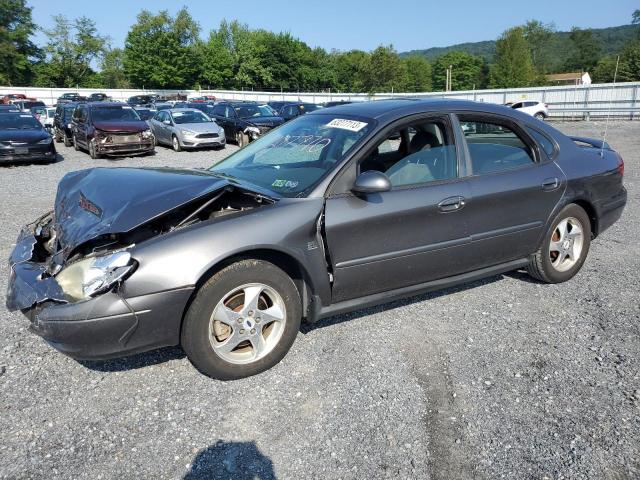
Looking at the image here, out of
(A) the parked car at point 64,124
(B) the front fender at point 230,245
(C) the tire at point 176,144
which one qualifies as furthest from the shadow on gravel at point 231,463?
(A) the parked car at point 64,124

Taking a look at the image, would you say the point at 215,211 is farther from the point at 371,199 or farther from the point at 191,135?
the point at 191,135

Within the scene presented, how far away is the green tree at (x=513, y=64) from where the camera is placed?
8062 cm

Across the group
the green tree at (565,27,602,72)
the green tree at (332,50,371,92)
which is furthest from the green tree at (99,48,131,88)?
the green tree at (565,27,602,72)

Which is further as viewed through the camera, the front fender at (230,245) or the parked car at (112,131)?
the parked car at (112,131)

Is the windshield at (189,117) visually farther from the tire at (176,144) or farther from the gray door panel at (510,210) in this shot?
the gray door panel at (510,210)

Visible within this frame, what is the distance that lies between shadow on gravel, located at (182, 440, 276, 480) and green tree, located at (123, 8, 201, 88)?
266 feet

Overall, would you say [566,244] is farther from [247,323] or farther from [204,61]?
[204,61]

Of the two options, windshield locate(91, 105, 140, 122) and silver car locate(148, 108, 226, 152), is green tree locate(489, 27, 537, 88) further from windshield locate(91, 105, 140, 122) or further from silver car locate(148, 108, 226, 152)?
windshield locate(91, 105, 140, 122)

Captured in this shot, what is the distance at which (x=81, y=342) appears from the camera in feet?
9.00

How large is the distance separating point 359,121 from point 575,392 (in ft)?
7.50

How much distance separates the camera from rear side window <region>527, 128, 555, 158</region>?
174 inches

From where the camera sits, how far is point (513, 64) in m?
81.2

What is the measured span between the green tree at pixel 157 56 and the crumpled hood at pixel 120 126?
66.1 meters

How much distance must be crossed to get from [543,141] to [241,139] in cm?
1563
